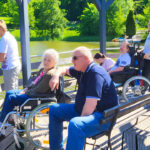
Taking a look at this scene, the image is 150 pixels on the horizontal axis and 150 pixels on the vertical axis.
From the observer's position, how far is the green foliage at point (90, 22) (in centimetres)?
4331

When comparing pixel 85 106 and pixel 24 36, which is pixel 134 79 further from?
pixel 85 106

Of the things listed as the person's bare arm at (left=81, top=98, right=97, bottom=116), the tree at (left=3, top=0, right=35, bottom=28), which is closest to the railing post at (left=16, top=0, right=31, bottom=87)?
the person's bare arm at (left=81, top=98, right=97, bottom=116)

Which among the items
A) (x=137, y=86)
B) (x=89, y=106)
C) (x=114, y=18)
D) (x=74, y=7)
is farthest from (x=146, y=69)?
(x=74, y=7)

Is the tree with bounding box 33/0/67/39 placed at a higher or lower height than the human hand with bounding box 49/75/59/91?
higher

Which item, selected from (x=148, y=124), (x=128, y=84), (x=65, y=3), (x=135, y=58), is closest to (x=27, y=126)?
(x=148, y=124)

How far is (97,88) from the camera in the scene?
2.12 meters

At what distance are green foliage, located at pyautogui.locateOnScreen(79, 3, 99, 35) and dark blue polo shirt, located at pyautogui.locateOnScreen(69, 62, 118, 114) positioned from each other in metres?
41.3

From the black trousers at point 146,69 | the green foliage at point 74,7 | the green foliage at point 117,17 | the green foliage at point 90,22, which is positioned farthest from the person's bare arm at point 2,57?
the green foliage at point 74,7

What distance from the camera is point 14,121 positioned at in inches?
110

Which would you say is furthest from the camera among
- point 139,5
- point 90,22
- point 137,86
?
point 139,5

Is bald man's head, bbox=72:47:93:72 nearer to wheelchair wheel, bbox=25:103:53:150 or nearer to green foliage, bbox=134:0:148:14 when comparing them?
wheelchair wheel, bbox=25:103:53:150

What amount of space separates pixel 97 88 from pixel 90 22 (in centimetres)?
4345

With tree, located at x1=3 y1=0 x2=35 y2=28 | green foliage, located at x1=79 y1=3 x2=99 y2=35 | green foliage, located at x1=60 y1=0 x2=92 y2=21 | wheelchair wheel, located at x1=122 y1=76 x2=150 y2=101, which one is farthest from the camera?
green foliage, located at x1=60 y1=0 x2=92 y2=21

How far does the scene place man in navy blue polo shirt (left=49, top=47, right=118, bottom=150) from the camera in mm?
2117
